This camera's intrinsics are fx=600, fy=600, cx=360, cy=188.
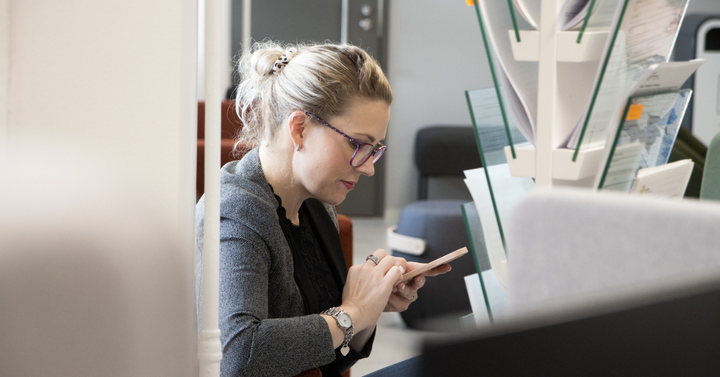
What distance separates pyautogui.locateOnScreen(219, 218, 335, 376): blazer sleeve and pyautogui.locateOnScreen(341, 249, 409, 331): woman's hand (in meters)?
0.09

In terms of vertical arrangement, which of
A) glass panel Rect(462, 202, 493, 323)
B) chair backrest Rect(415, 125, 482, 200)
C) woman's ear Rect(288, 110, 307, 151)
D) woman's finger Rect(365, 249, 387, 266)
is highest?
woman's ear Rect(288, 110, 307, 151)

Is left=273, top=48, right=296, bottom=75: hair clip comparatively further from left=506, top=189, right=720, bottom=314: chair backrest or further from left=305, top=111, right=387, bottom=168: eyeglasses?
left=506, top=189, right=720, bottom=314: chair backrest

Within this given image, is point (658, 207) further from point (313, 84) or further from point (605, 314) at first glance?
point (313, 84)

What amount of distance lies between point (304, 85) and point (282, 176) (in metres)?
0.18

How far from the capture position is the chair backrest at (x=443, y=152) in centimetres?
451

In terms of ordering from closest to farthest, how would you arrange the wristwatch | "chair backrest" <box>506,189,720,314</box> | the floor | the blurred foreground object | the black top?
"chair backrest" <box>506,189,720,314</box> < the blurred foreground object < the wristwatch < the black top < the floor

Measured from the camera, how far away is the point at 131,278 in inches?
25.3

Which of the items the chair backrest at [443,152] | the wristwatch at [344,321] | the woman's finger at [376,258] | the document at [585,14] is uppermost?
the document at [585,14]

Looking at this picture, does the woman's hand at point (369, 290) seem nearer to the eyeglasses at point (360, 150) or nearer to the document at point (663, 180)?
the eyeglasses at point (360, 150)

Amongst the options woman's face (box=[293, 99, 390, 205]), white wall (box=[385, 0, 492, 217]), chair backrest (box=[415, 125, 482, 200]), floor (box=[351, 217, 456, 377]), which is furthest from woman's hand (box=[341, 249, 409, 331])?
white wall (box=[385, 0, 492, 217])

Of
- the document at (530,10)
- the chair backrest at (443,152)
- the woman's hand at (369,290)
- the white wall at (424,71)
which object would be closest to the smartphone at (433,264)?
the woman's hand at (369,290)

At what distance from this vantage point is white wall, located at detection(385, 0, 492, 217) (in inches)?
181

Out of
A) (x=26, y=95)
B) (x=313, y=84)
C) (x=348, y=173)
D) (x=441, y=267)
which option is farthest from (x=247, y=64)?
→ (x=26, y=95)

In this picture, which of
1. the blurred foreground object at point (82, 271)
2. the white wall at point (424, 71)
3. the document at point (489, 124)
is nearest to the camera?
the blurred foreground object at point (82, 271)
